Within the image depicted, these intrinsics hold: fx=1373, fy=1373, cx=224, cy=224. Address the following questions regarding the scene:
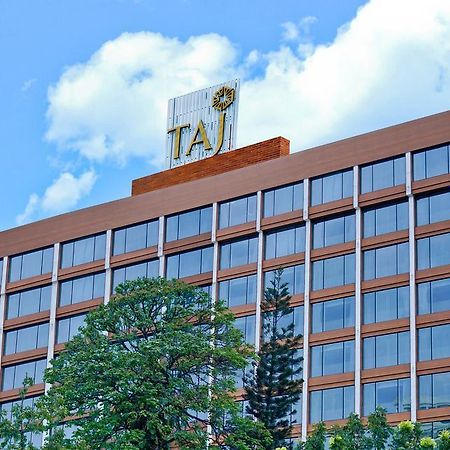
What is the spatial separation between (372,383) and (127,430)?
22600mm

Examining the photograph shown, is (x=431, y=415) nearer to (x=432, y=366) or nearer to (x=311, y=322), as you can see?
(x=432, y=366)

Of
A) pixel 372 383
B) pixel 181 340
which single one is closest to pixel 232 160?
pixel 372 383

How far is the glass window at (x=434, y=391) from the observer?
63.2 meters

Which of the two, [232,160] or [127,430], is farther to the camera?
[232,160]

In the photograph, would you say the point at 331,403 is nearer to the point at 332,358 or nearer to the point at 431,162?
the point at 332,358

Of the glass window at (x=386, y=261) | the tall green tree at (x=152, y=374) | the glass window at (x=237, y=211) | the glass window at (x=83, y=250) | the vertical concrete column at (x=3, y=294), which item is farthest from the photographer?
the vertical concrete column at (x=3, y=294)

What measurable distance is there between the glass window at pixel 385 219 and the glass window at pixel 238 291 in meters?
7.21

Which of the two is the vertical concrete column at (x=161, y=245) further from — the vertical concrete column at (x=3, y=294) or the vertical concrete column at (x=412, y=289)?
the vertical concrete column at (x=412, y=289)

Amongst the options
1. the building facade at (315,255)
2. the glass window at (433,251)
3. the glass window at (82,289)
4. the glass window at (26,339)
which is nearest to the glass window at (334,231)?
the building facade at (315,255)

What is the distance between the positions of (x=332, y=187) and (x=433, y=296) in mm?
8597

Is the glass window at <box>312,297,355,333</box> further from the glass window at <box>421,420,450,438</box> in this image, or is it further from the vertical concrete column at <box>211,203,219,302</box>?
the glass window at <box>421,420,450,438</box>

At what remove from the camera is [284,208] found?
72062 millimetres

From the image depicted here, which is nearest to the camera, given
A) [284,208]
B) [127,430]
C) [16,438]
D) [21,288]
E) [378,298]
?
[16,438]

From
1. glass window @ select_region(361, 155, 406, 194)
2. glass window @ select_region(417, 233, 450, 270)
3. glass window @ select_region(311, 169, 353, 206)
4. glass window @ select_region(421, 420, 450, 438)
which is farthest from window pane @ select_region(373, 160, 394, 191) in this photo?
glass window @ select_region(421, 420, 450, 438)
